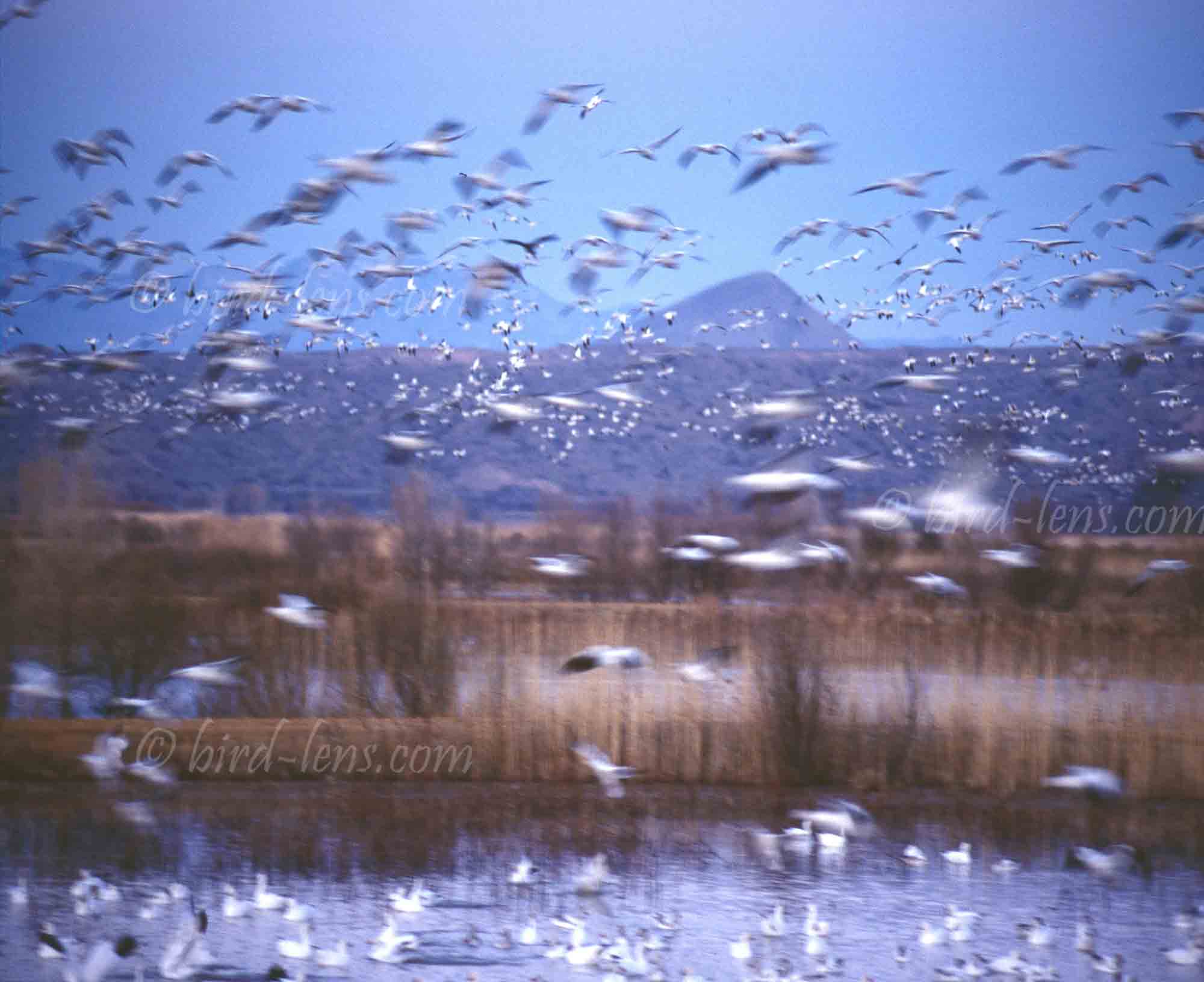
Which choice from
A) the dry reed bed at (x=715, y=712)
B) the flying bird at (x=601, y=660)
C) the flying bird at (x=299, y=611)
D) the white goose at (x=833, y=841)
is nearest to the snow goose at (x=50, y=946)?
the flying bird at (x=299, y=611)

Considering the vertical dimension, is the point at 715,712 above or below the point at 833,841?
above

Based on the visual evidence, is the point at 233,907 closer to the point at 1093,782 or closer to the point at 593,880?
the point at 593,880

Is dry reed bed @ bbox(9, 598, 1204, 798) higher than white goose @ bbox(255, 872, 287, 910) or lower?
higher

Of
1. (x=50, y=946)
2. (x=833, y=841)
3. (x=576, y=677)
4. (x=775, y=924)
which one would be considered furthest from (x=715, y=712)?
(x=50, y=946)

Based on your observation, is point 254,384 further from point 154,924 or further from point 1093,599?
point 154,924

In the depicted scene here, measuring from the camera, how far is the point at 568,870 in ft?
44.4

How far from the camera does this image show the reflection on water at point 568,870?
11188 mm

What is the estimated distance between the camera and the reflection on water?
11.2 meters

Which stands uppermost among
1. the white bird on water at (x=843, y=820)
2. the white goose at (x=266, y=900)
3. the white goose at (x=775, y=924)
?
the white bird on water at (x=843, y=820)

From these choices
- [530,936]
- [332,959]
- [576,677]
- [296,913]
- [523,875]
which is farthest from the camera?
[576,677]

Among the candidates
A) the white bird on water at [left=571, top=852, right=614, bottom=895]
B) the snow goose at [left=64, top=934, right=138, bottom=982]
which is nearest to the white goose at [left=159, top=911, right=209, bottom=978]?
the snow goose at [left=64, top=934, right=138, bottom=982]

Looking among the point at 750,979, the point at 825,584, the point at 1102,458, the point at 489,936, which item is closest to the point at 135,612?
the point at 489,936

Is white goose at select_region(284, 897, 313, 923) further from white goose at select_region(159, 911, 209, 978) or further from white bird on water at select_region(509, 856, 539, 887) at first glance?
white bird on water at select_region(509, 856, 539, 887)

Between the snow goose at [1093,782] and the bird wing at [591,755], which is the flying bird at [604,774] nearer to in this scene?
the bird wing at [591,755]
